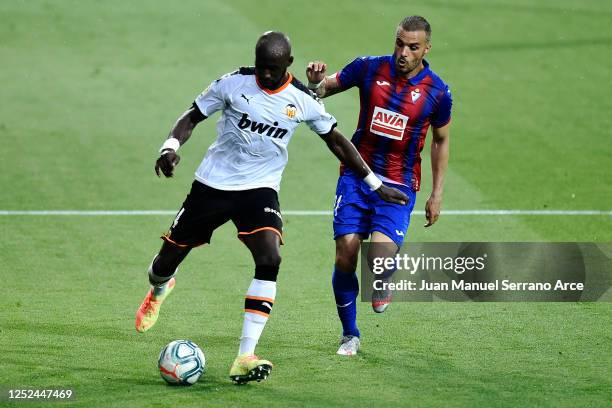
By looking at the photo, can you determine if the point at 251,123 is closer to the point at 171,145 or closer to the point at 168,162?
the point at 171,145

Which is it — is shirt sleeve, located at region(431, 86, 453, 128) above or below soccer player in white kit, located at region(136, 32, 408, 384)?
above

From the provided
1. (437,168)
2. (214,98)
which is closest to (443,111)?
(437,168)

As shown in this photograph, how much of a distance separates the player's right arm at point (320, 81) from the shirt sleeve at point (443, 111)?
2.58ft

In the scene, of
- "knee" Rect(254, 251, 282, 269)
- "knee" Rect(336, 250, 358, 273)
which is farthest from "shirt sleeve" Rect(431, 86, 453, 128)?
"knee" Rect(254, 251, 282, 269)

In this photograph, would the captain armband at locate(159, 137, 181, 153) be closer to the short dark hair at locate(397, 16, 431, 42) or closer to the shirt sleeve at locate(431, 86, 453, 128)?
the short dark hair at locate(397, 16, 431, 42)

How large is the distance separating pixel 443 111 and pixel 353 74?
2.52 ft

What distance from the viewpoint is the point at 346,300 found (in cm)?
908

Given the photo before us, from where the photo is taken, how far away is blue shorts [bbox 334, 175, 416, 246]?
904cm

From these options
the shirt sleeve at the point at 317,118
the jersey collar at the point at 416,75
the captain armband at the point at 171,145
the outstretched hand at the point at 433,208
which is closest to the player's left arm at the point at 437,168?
the outstretched hand at the point at 433,208

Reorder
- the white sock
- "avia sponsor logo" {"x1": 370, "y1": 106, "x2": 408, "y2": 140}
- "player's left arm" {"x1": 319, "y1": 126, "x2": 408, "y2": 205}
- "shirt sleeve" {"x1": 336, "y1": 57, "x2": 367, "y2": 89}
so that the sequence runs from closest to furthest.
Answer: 1. the white sock
2. "player's left arm" {"x1": 319, "y1": 126, "x2": 408, "y2": 205}
3. "avia sponsor logo" {"x1": 370, "y1": 106, "x2": 408, "y2": 140}
4. "shirt sleeve" {"x1": 336, "y1": 57, "x2": 367, "y2": 89}

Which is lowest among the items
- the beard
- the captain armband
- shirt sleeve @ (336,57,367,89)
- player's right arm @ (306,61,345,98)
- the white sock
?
the white sock

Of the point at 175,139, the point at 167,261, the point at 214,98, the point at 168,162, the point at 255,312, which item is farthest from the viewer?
the point at 167,261

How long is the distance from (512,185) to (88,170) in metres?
5.53

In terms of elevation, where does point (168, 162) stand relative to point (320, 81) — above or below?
below
